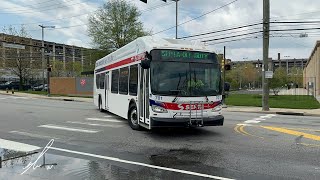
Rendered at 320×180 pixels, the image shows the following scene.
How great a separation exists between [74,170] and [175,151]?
292cm

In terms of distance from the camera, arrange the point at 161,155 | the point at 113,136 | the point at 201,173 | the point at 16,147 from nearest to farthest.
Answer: the point at 201,173, the point at 161,155, the point at 16,147, the point at 113,136

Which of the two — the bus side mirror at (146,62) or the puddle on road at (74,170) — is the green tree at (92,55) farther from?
the puddle on road at (74,170)

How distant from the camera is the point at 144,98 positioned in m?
11.9

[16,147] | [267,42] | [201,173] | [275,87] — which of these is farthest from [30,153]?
[275,87]

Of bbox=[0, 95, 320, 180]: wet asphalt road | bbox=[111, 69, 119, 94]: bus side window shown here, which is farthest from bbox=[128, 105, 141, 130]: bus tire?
bbox=[111, 69, 119, 94]: bus side window

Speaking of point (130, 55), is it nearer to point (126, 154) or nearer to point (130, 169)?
point (126, 154)

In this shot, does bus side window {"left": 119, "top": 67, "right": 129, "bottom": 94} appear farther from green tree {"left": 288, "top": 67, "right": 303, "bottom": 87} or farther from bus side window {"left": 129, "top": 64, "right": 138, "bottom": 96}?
green tree {"left": 288, "top": 67, "right": 303, "bottom": 87}

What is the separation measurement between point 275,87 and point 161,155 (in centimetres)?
3800

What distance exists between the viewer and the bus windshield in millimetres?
11242

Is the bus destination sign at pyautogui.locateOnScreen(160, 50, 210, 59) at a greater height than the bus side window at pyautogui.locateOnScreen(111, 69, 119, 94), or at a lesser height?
greater

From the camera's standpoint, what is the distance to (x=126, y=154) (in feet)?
29.5

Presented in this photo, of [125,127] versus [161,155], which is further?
[125,127]

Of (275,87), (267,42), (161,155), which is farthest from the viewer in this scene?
(275,87)

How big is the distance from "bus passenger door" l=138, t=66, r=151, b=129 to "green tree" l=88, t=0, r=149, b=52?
40478mm
